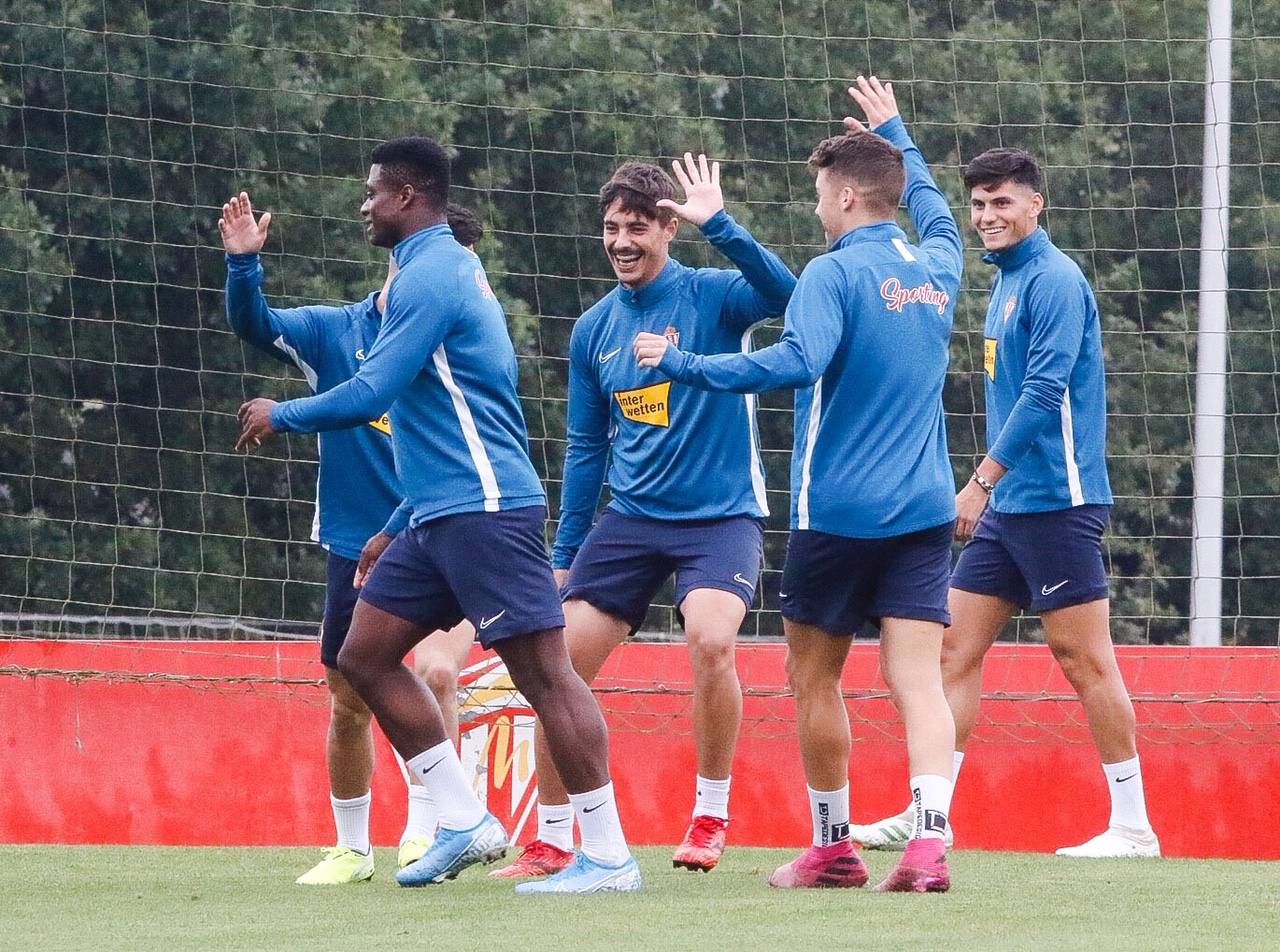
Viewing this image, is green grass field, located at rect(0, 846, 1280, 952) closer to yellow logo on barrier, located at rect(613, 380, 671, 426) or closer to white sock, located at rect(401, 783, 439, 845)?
white sock, located at rect(401, 783, 439, 845)

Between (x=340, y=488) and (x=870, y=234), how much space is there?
1.92m

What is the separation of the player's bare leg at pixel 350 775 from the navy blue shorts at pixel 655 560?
2.58 ft

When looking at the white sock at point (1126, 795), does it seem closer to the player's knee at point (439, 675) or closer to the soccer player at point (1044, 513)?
the soccer player at point (1044, 513)

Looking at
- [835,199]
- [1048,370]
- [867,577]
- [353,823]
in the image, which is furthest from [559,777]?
[1048,370]

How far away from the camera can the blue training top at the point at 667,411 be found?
6070mm

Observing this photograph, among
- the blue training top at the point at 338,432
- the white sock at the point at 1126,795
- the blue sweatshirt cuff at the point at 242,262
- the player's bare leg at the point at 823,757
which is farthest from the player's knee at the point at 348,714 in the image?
the white sock at the point at 1126,795

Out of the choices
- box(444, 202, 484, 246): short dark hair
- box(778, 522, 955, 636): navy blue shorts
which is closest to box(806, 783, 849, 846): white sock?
box(778, 522, 955, 636): navy blue shorts

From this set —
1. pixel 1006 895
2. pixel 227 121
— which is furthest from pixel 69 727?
pixel 227 121

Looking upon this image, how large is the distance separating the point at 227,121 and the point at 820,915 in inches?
507

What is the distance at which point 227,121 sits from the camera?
16.5m

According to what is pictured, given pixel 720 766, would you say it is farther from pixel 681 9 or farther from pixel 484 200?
pixel 681 9

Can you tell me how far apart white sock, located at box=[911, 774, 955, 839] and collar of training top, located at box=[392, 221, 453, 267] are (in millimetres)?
1907

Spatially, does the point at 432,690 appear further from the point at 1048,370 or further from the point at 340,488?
the point at 1048,370

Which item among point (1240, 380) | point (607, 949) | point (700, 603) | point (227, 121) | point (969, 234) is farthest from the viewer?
point (1240, 380)
